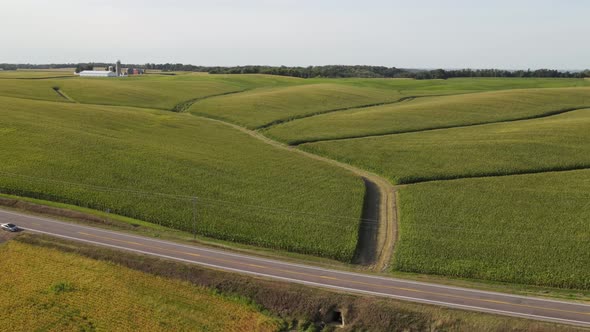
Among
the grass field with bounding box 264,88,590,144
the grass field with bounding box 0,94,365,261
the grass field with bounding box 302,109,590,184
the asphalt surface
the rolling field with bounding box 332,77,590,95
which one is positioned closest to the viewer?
the asphalt surface

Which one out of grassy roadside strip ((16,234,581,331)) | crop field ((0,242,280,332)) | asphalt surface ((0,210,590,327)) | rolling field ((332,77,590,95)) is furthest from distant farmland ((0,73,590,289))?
rolling field ((332,77,590,95))

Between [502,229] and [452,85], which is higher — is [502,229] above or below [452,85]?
below

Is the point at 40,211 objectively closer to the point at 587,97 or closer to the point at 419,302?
the point at 419,302

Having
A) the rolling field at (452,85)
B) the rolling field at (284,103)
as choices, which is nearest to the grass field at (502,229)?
the rolling field at (284,103)

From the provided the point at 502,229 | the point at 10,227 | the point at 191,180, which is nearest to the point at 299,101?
the point at 191,180

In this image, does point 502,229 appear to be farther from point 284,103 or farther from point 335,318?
point 284,103

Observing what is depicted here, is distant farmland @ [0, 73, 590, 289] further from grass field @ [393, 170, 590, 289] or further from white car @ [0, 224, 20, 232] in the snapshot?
white car @ [0, 224, 20, 232]
